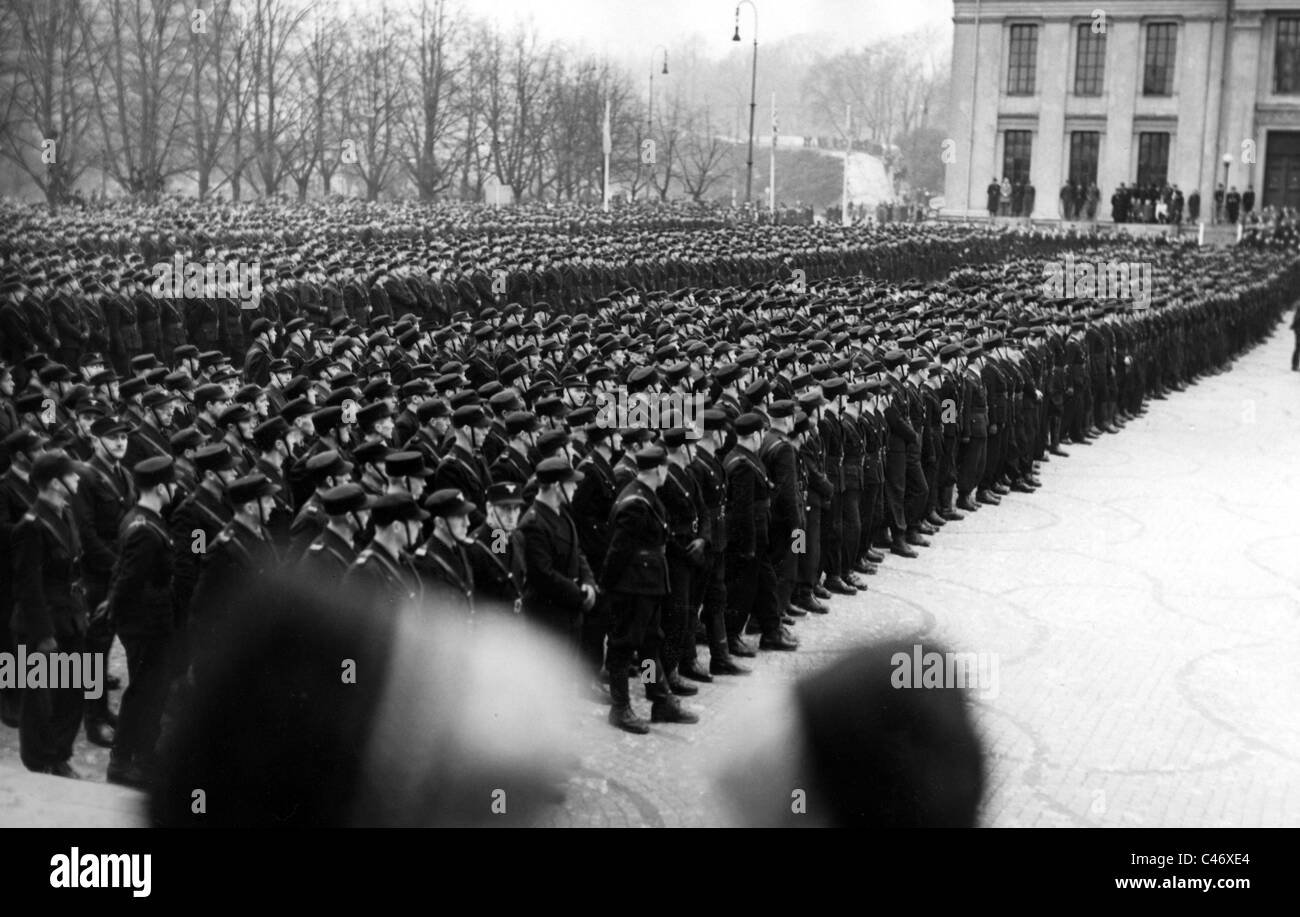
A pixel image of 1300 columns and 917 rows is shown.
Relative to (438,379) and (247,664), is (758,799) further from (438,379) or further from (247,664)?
(438,379)

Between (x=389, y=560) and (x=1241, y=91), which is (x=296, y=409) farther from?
(x=1241, y=91)

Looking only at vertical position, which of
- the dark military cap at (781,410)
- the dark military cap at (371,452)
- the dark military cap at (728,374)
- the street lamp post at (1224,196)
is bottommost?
the dark military cap at (371,452)

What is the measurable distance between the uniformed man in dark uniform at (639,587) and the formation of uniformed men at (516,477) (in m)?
0.02

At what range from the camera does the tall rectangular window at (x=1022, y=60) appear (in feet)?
178

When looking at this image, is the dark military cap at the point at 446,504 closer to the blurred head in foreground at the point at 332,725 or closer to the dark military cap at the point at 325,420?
the blurred head in foreground at the point at 332,725

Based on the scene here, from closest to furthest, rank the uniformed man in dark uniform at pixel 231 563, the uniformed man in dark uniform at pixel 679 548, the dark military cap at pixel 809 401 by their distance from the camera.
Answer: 1. the uniformed man in dark uniform at pixel 231 563
2. the uniformed man in dark uniform at pixel 679 548
3. the dark military cap at pixel 809 401

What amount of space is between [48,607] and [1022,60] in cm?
5209

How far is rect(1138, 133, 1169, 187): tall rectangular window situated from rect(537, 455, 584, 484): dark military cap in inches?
1936

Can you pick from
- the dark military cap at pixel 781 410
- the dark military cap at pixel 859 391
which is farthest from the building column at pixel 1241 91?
the dark military cap at pixel 781 410

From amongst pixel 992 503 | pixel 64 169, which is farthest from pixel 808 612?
pixel 64 169

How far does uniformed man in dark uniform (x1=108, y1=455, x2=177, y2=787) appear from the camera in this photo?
7.24 meters

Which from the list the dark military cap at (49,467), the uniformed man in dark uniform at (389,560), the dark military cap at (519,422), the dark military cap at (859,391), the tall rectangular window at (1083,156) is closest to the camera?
the uniformed man in dark uniform at (389,560)

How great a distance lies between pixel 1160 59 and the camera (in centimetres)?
5266

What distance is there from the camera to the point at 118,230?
79.2 feet
